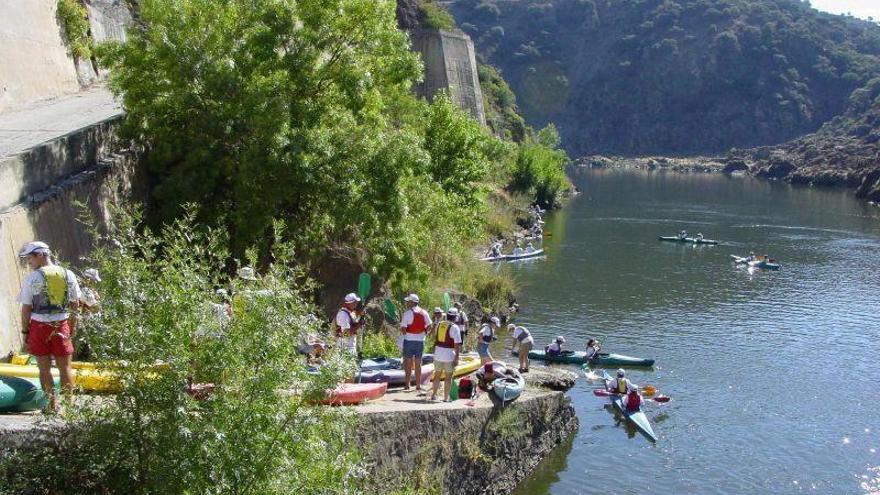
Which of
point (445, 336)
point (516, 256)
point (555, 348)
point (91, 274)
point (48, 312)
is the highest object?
point (91, 274)

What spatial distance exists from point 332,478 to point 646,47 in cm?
17944

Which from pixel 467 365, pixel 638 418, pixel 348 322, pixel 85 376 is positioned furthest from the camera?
pixel 638 418

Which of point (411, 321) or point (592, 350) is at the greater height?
point (411, 321)

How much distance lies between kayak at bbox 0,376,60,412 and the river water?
381 inches

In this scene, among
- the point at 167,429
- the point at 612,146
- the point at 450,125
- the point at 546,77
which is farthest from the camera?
the point at 546,77

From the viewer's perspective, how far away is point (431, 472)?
45.4 feet

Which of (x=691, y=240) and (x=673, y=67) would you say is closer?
(x=691, y=240)

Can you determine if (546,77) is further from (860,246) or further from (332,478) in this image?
(332,478)

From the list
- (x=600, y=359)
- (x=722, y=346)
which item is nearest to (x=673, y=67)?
(x=722, y=346)

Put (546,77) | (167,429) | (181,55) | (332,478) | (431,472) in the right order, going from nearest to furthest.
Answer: (167,429), (332,478), (431,472), (181,55), (546,77)

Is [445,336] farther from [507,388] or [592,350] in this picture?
[592,350]

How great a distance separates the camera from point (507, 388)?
16.0 metres

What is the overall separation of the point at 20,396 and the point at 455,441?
275 inches

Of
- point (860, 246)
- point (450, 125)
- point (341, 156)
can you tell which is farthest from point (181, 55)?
point (860, 246)
